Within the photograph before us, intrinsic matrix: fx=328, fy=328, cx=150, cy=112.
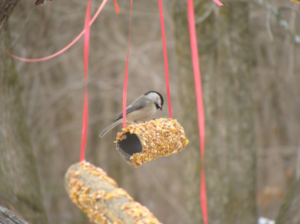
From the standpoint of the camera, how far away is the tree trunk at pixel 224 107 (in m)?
3.01

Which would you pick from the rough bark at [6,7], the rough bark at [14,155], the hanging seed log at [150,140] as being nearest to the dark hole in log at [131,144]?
the hanging seed log at [150,140]

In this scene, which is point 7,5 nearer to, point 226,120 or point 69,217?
point 226,120

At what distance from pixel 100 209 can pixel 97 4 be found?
3198 mm

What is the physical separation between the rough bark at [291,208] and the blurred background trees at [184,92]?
0.59 metres

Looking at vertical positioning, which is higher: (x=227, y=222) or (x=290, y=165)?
(x=290, y=165)

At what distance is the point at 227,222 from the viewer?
304 centimetres

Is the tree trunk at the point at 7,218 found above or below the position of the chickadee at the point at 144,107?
below

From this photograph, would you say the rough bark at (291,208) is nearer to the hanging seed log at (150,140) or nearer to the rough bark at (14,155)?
the hanging seed log at (150,140)

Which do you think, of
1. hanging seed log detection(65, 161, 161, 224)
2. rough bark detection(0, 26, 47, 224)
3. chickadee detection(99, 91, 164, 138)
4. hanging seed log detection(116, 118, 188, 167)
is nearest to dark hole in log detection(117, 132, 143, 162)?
hanging seed log detection(116, 118, 188, 167)

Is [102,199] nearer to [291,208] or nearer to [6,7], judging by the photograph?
[6,7]

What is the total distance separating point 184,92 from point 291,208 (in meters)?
1.33

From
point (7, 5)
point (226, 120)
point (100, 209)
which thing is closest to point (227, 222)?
point (226, 120)

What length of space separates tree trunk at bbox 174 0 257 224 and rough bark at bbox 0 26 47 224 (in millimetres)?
1443

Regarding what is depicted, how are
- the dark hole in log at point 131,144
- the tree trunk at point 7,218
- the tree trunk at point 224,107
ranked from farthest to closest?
the tree trunk at point 224,107
the dark hole in log at point 131,144
the tree trunk at point 7,218
